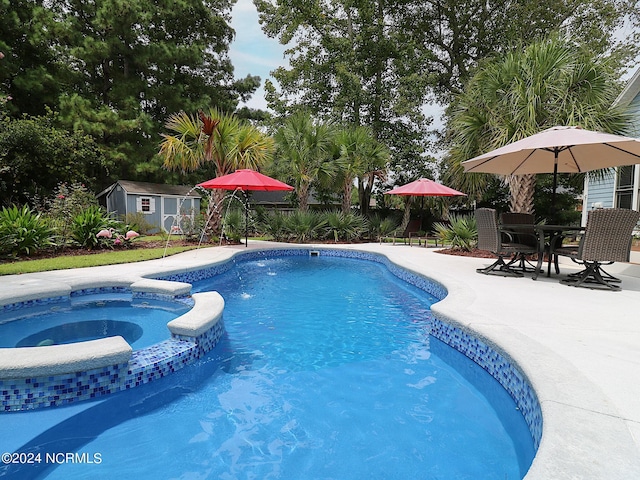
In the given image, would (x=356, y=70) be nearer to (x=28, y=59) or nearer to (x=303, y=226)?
(x=303, y=226)

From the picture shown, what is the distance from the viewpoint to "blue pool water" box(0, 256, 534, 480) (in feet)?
7.32

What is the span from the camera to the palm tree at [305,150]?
13.7 metres

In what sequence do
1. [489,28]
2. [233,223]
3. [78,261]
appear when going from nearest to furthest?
[78,261] → [233,223] → [489,28]

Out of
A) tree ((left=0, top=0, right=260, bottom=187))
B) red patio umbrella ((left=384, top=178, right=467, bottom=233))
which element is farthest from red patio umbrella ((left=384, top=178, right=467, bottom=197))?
tree ((left=0, top=0, right=260, bottom=187))

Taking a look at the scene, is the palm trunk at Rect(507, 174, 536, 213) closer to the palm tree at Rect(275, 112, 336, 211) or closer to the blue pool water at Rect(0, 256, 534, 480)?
the blue pool water at Rect(0, 256, 534, 480)

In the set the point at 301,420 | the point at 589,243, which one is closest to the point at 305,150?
the point at 589,243

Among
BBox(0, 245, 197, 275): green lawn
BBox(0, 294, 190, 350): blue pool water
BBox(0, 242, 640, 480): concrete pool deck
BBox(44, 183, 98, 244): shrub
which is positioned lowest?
BBox(0, 294, 190, 350): blue pool water

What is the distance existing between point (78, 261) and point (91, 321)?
146 inches

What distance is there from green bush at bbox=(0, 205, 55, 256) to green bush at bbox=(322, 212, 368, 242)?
8.96m

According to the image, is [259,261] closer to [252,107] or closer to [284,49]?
[284,49]

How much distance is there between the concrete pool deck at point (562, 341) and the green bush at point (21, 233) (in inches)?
91.6

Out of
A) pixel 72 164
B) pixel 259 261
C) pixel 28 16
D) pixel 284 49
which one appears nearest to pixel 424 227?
pixel 259 261

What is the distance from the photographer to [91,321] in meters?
4.74

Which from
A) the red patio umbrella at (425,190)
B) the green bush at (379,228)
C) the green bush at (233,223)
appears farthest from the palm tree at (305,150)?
the green bush at (379,228)
